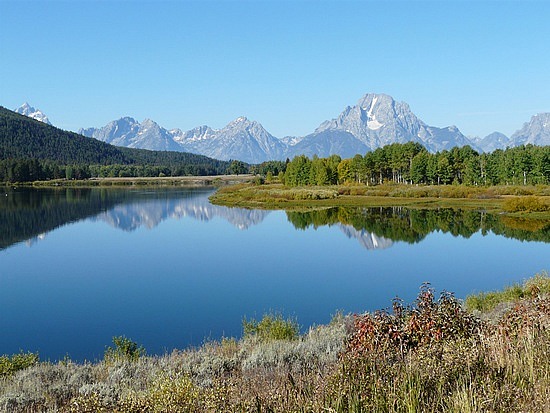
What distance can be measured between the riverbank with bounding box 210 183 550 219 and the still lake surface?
13.2 metres

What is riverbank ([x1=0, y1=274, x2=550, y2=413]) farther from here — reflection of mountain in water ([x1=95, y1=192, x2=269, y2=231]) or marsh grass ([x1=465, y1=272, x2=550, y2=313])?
reflection of mountain in water ([x1=95, y1=192, x2=269, y2=231])

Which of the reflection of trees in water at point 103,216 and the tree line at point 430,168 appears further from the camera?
the tree line at point 430,168

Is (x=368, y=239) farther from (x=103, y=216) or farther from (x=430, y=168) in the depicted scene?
(x=430, y=168)

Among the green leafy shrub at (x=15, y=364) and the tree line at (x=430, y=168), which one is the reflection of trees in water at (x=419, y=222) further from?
the green leafy shrub at (x=15, y=364)

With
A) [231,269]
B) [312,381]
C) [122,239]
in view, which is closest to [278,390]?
[312,381]

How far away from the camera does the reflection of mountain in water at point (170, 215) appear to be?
61.6 meters

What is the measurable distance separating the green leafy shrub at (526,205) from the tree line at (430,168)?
30.2 meters

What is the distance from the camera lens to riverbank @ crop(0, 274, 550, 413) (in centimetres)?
591

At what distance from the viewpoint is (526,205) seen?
202 feet

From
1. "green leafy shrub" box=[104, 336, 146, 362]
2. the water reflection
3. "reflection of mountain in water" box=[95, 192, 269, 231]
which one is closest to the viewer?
"green leafy shrub" box=[104, 336, 146, 362]

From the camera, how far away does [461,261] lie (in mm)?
33781

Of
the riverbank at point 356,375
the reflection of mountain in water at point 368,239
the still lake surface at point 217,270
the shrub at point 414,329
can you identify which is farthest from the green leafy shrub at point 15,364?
the reflection of mountain in water at point 368,239

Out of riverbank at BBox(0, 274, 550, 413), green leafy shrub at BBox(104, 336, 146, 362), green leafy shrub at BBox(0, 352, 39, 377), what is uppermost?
riverbank at BBox(0, 274, 550, 413)

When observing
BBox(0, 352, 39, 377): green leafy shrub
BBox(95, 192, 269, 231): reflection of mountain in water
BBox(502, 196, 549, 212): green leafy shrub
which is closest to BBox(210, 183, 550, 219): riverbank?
BBox(502, 196, 549, 212): green leafy shrub
